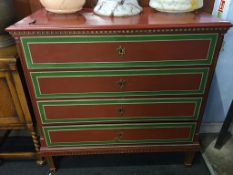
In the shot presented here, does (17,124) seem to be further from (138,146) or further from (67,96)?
(138,146)

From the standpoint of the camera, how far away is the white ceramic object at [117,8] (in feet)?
3.75

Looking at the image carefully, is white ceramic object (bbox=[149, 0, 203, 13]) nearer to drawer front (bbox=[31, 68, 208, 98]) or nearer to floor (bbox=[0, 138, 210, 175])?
drawer front (bbox=[31, 68, 208, 98])

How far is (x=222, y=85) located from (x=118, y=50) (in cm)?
93

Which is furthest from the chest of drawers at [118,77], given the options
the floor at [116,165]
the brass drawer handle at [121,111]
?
the floor at [116,165]

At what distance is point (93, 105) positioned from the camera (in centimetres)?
123

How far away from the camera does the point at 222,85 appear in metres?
1.59

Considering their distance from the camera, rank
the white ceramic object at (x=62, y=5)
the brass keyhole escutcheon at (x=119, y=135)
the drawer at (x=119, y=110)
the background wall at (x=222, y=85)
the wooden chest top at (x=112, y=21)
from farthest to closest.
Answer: the background wall at (x=222, y=85), the brass keyhole escutcheon at (x=119, y=135), the drawer at (x=119, y=110), the white ceramic object at (x=62, y=5), the wooden chest top at (x=112, y=21)

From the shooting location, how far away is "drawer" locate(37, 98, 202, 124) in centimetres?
123

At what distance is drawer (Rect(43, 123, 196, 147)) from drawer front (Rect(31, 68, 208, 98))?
0.73 feet

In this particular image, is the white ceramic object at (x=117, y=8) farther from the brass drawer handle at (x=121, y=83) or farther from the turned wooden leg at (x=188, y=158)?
the turned wooden leg at (x=188, y=158)

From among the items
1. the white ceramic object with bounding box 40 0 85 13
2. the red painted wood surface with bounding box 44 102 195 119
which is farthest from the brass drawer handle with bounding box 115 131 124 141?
the white ceramic object with bounding box 40 0 85 13

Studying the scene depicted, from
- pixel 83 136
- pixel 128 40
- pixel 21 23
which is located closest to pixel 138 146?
pixel 83 136

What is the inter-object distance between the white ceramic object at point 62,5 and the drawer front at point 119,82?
0.33m

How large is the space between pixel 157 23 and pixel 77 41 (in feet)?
1.27
